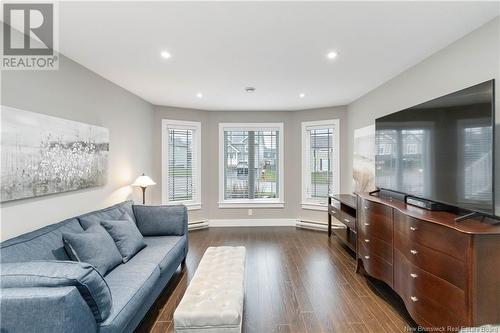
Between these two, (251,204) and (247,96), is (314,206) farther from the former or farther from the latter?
(247,96)

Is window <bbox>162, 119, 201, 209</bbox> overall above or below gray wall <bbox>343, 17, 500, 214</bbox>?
below

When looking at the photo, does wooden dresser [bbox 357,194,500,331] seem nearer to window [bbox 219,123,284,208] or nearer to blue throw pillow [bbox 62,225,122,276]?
blue throw pillow [bbox 62,225,122,276]

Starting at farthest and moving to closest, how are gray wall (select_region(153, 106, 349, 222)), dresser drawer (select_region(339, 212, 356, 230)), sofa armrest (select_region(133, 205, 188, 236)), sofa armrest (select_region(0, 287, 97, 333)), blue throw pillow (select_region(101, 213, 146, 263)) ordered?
gray wall (select_region(153, 106, 349, 222)), dresser drawer (select_region(339, 212, 356, 230)), sofa armrest (select_region(133, 205, 188, 236)), blue throw pillow (select_region(101, 213, 146, 263)), sofa armrest (select_region(0, 287, 97, 333))

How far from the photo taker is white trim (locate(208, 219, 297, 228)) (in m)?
5.76

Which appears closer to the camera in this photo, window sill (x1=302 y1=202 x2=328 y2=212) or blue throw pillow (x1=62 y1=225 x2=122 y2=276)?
blue throw pillow (x1=62 y1=225 x2=122 y2=276)

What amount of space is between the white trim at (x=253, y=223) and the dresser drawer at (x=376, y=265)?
100.0 inches

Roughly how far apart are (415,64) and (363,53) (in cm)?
79

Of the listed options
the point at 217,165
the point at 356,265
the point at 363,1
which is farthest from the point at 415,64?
the point at 217,165

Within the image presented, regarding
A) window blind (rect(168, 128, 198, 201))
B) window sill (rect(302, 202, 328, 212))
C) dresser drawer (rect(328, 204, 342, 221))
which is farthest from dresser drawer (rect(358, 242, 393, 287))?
window blind (rect(168, 128, 198, 201))

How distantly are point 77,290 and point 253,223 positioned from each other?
4485 mm

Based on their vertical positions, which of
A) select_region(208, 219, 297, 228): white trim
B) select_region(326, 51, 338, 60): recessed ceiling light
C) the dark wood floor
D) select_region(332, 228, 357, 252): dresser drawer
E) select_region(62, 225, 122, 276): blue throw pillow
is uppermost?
select_region(326, 51, 338, 60): recessed ceiling light

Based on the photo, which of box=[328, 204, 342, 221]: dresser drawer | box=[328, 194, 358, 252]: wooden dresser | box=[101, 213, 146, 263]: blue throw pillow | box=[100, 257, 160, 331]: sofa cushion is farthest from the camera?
box=[328, 204, 342, 221]: dresser drawer

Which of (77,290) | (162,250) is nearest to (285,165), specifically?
(162,250)

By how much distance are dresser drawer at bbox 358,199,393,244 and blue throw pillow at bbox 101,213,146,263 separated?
2574 millimetres
